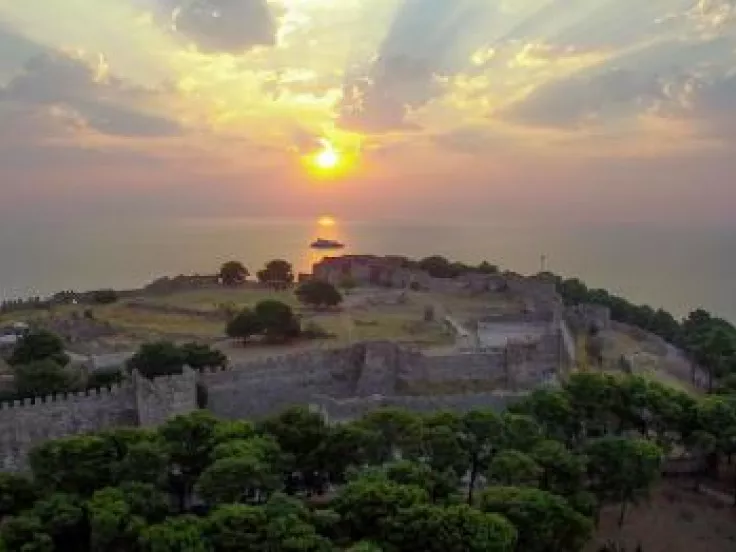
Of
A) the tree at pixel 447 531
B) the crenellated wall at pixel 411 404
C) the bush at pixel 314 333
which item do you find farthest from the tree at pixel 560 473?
the bush at pixel 314 333

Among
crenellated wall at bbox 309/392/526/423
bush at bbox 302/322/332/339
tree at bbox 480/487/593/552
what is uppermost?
bush at bbox 302/322/332/339

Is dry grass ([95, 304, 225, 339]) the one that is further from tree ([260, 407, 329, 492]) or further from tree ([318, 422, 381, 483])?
tree ([318, 422, 381, 483])

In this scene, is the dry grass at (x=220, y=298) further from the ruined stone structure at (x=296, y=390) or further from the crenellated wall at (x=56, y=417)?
the crenellated wall at (x=56, y=417)

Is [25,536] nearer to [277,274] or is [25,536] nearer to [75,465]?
[75,465]

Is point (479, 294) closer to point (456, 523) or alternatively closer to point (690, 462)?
point (690, 462)

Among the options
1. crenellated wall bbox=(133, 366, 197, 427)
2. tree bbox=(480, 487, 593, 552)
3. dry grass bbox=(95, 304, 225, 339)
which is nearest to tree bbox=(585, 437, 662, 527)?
tree bbox=(480, 487, 593, 552)

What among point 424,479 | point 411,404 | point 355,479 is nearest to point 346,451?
point 355,479
